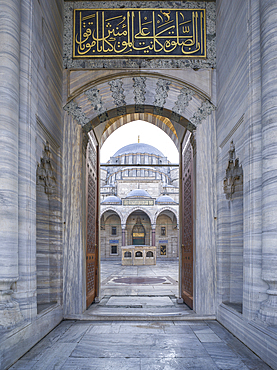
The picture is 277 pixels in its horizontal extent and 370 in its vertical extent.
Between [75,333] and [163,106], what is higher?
[163,106]

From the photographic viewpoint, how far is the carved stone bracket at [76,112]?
3.96 metres

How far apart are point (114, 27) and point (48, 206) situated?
95.8 inches

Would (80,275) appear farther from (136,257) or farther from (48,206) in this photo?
(136,257)

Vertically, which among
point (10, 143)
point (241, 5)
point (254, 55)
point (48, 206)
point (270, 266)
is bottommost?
point (270, 266)

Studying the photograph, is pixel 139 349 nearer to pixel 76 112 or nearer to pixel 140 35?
pixel 76 112

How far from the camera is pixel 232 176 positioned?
3.43 metres

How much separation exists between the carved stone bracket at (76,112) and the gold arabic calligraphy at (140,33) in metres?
0.66

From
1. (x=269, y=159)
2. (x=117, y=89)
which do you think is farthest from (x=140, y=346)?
(x=117, y=89)

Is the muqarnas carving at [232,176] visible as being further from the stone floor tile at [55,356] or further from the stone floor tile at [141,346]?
the stone floor tile at [55,356]

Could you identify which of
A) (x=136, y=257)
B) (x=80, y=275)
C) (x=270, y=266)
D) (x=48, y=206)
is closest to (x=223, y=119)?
(x=270, y=266)

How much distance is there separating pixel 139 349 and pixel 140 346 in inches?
3.1

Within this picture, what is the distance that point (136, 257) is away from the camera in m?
16.0

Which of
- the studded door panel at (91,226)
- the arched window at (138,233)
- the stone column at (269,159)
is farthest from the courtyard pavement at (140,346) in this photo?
the arched window at (138,233)

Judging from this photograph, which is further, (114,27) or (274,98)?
(114,27)
